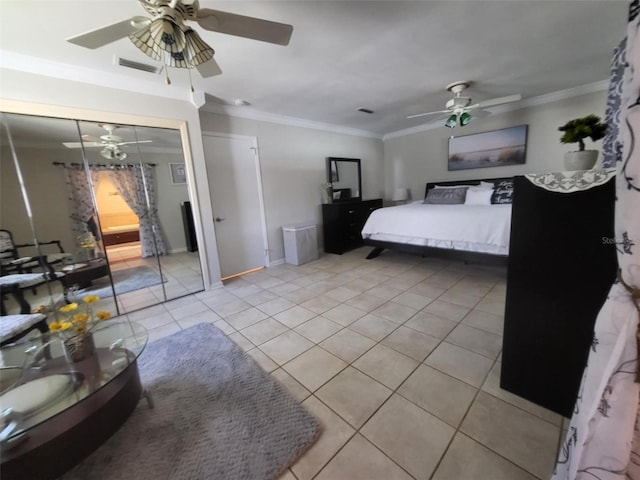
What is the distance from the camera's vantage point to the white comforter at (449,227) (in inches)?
108

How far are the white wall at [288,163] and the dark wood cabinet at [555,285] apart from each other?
3.35 metres

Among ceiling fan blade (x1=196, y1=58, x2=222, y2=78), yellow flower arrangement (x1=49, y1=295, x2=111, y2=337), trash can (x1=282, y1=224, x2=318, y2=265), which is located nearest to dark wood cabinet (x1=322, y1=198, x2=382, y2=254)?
trash can (x1=282, y1=224, x2=318, y2=265)

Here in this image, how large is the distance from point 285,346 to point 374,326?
0.79 m

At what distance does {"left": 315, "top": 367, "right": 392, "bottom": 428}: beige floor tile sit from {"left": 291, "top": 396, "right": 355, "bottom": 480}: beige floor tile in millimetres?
42

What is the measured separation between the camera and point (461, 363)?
1686mm

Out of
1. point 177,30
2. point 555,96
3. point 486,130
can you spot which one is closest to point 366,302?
point 177,30

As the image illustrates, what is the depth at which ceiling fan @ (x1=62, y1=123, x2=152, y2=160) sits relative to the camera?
2338mm

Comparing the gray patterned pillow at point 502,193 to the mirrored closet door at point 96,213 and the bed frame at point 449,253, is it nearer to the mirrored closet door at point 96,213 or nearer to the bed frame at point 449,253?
the bed frame at point 449,253

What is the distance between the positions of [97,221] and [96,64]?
143cm

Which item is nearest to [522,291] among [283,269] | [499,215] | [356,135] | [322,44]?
[499,215]

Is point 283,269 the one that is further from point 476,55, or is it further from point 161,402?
point 476,55

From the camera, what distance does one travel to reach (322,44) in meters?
2.08

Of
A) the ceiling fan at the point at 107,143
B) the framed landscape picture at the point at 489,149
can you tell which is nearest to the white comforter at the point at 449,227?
the framed landscape picture at the point at 489,149

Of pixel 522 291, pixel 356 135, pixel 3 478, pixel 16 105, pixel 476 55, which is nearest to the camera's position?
pixel 3 478
